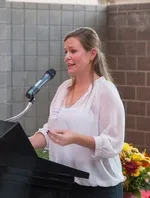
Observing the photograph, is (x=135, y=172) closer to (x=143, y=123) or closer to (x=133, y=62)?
(x=143, y=123)

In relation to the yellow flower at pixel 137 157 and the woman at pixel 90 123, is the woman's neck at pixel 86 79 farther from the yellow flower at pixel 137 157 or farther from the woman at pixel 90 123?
the yellow flower at pixel 137 157

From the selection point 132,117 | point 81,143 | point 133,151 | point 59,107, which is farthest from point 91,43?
point 132,117

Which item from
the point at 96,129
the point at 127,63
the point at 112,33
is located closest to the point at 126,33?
the point at 112,33

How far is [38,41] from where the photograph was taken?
16.9 feet

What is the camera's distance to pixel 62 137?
214 centimetres

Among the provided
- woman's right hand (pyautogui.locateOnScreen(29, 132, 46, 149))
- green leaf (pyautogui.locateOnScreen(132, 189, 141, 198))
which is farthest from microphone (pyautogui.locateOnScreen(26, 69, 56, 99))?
green leaf (pyautogui.locateOnScreen(132, 189, 141, 198))

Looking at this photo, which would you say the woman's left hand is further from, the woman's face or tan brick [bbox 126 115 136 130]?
tan brick [bbox 126 115 136 130]

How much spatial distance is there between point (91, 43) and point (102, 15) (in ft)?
10.2

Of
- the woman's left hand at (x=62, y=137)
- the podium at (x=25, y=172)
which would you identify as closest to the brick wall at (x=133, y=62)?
the woman's left hand at (x=62, y=137)

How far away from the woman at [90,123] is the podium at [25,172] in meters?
0.25

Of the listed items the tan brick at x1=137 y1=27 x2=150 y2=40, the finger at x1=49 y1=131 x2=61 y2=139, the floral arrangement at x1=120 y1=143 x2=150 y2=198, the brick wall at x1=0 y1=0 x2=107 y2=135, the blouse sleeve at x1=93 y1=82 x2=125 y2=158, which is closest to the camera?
the finger at x1=49 y1=131 x2=61 y2=139

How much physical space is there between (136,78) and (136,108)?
285 millimetres

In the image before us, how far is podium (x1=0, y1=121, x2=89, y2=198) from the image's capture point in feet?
6.20

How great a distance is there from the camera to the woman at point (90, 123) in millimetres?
2330
